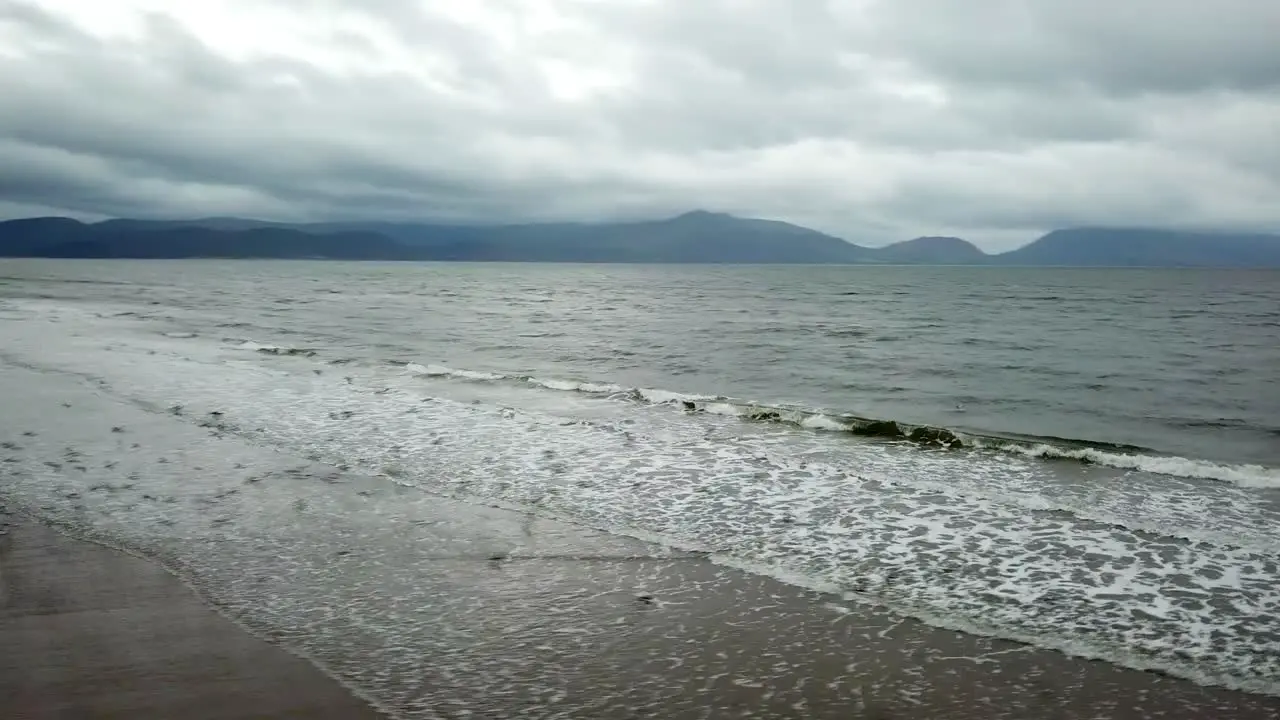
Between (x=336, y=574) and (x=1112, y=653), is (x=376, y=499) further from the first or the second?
(x=1112, y=653)

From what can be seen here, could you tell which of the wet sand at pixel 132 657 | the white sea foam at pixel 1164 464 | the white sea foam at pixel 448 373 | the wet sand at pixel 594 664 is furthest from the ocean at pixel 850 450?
the wet sand at pixel 132 657

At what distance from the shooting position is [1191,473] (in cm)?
1293

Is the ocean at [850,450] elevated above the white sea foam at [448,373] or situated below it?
below

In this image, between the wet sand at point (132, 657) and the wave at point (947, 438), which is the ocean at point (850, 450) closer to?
the wave at point (947, 438)

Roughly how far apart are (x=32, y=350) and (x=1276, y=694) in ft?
97.9

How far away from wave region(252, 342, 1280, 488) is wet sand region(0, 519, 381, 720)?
37.9ft

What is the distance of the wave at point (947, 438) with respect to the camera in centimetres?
1312

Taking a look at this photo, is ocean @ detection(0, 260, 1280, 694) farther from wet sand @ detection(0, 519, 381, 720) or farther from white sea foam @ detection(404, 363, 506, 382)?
wet sand @ detection(0, 519, 381, 720)

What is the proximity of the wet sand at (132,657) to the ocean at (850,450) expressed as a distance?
0.65 metres

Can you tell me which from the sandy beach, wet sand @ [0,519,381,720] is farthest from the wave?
Result: wet sand @ [0,519,381,720]

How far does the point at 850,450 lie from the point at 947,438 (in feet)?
7.41

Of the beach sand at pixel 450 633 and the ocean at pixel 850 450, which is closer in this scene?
the beach sand at pixel 450 633

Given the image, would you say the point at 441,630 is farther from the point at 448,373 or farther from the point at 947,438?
the point at 448,373

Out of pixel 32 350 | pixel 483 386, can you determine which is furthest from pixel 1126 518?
pixel 32 350
